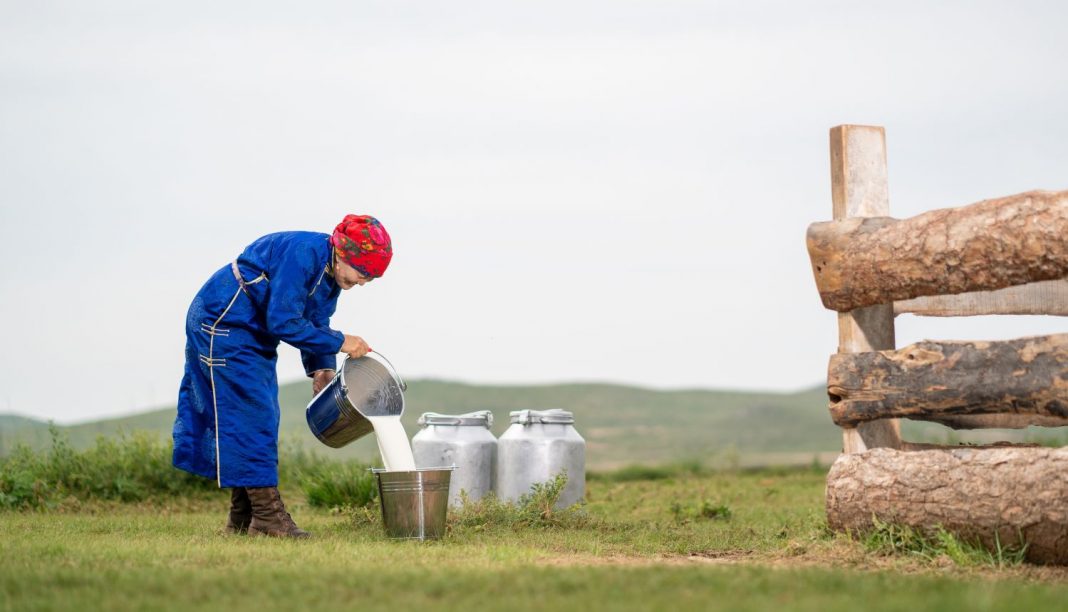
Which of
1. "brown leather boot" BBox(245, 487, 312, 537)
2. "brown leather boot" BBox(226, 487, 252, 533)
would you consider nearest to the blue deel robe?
"brown leather boot" BBox(245, 487, 312, 537)

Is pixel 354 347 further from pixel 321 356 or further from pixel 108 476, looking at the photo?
pixel 108 476

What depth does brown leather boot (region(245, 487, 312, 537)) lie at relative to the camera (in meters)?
7.59

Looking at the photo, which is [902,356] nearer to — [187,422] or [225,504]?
[187,422]

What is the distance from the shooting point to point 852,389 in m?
7.50

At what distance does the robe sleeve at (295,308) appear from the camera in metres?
7.37

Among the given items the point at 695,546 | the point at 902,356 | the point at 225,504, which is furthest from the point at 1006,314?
the point at 225,504

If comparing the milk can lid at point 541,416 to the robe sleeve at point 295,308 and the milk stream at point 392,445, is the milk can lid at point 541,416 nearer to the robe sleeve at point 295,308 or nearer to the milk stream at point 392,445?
the milk stream at point 392,445

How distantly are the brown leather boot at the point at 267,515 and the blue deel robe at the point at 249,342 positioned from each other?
0.12m

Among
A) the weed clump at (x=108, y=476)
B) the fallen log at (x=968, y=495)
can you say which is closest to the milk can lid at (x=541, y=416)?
the weed clump at (x=108, y=476)

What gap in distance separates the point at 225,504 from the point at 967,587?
7.40m

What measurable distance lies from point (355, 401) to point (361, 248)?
105cm

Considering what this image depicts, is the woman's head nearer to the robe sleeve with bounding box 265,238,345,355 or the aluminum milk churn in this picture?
the robe sleeve with bounding box 265,238,345,355

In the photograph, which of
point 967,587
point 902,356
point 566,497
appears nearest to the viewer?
point 967,587

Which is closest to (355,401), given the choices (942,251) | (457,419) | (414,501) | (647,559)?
(414,501)
